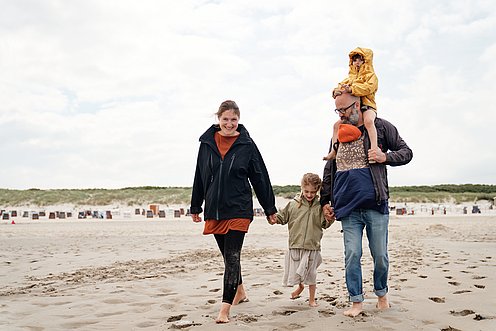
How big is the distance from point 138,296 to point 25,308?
1086mm

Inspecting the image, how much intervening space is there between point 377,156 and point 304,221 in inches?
42.6

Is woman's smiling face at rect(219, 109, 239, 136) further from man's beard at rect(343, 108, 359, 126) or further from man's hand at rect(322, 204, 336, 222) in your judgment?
man's hand at rect(322, 204, 336, 222)

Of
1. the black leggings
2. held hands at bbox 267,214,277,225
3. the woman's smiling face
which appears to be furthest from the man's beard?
the black leggings

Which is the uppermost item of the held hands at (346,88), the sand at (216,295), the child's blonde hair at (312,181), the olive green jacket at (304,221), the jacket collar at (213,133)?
the held hands at (346,88)

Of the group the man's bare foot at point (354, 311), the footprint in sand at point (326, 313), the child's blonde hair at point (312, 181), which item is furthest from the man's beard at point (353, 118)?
the footprint in sand at point (326, 313)

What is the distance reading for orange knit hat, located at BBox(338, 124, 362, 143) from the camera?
4371mm

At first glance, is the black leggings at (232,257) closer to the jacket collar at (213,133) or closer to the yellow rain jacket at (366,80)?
the jacket collar at (213,133)

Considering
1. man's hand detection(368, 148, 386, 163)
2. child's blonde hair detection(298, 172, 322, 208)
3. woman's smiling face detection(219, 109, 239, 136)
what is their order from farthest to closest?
child's blonde hair detection(298, 172, 322, 208) < woman's smiling face detection(219, 109, 239, 136) < man's hand detection(368, 148, 386, 163)

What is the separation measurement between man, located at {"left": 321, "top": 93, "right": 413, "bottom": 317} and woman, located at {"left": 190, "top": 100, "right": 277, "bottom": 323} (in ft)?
2.42

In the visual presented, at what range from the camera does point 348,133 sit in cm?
438

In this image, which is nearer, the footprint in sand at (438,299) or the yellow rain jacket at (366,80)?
the yellow rain jacket at (366,80)

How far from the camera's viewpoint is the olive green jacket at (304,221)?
16.1ft

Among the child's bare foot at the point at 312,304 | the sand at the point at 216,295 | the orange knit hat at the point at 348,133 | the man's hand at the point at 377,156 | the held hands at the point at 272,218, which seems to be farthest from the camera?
the held hands at the point at 272,218

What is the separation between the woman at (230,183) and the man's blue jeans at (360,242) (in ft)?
2.55
